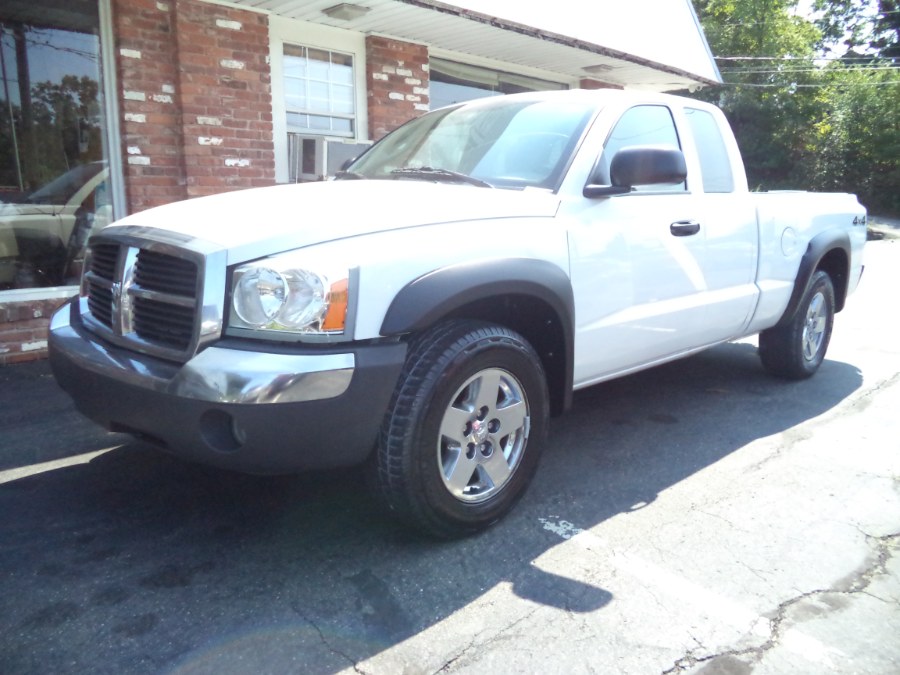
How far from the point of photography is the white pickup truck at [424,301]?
262 centimetres

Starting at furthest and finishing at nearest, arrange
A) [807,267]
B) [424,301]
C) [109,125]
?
[109,125] < [807,267] < [424,301]

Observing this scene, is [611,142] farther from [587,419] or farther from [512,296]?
[587,419]

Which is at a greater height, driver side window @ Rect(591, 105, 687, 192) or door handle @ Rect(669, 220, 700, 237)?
driver side window @ Rect(591, 105, 687, 192)

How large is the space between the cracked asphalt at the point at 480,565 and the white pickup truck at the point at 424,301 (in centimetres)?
40

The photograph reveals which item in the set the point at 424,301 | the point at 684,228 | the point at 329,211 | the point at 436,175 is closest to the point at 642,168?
the point at 684,228

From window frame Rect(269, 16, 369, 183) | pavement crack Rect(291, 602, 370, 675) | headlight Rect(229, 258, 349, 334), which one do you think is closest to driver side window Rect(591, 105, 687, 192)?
headlight Rect(229, 258, 349, 334)

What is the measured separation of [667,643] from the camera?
8.29 ft

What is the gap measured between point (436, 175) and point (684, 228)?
1352 mm

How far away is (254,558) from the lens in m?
2.99

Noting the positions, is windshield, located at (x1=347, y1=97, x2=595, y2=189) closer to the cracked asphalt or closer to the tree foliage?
the cracked asphalt

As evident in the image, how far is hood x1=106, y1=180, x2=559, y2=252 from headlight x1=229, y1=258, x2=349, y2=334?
0.36 ft

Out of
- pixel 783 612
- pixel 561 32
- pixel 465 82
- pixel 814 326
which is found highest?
pixel 561 32

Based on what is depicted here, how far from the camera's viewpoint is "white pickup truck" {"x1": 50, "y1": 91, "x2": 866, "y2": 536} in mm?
2623

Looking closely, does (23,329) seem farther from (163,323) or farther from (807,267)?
(807,267)
